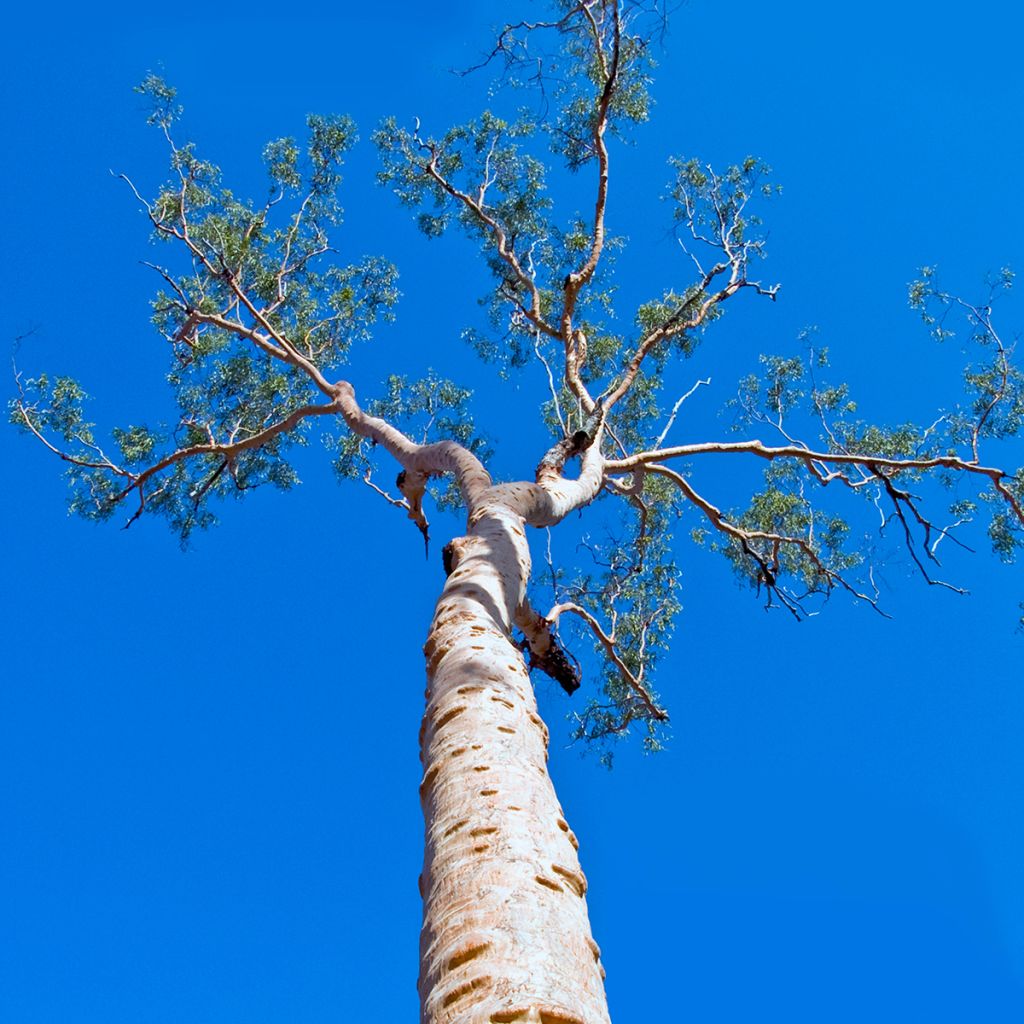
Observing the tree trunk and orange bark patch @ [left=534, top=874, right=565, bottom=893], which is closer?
the tree trunk

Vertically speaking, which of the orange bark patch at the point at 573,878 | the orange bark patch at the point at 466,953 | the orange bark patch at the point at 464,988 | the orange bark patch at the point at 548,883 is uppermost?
the orange bark patch at the point at 573,878

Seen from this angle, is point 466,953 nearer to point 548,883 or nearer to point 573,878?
point 548,883

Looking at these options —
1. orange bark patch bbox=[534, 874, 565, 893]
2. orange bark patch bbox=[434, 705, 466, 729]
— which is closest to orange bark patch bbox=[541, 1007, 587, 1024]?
orange bark patch bbox=[534, 874, 565, 893]

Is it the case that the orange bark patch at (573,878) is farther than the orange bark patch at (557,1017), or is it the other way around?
the orange bark patch at (573,878)

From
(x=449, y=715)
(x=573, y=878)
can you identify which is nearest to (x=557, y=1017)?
(x=573, y=878)

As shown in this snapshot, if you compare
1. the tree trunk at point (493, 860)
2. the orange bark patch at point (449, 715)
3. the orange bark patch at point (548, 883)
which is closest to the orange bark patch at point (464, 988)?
the tree trunk at point (493, 860)

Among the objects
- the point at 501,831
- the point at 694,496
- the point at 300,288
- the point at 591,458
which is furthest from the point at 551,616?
the point at 300,288

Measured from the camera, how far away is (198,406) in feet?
30.0

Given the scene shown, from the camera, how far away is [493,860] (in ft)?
5.87

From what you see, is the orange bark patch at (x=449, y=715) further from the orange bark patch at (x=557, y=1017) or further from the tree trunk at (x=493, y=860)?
the orange bark patch at (x=557, y=1017)

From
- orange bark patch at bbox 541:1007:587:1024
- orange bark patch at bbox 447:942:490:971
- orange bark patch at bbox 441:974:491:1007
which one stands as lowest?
orange bark patch at bbox 541:1007:587:1024

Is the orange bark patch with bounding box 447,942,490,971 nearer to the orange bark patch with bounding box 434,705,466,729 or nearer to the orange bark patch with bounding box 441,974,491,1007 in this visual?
the orange bark patch with bounding box 441,974,491,1007

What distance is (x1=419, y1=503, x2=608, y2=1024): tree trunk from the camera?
1451 millimetres

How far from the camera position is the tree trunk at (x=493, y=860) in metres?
1.45
